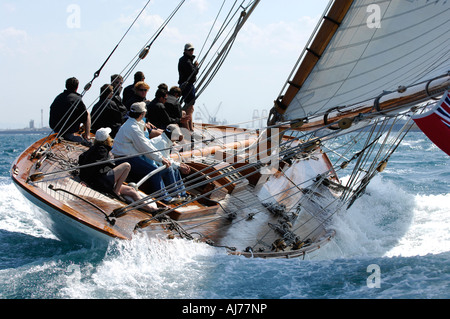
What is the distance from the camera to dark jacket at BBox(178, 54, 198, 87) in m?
9.35

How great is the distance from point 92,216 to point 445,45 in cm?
399

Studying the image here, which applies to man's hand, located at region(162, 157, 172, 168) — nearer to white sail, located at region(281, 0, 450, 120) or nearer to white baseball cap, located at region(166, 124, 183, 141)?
white baseball cap, located at region(166, 124, 183, 141)

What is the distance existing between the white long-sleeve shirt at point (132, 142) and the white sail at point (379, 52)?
5.99ft

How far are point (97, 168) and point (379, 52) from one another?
10.7ft

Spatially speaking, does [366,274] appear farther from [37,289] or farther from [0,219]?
[0,219]

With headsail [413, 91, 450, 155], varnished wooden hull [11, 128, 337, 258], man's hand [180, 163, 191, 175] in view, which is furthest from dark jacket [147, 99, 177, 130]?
A: headsail [413, 91, 450, 155]

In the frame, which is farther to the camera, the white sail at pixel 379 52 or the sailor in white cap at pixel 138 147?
the sailor in white cap at pixel 138 147

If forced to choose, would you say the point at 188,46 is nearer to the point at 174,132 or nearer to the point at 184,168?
the point at 174,132

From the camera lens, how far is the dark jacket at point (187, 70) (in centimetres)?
935

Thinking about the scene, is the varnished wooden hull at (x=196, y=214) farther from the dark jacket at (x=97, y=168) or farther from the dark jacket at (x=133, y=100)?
the dark jacket at (x=133, y=100)

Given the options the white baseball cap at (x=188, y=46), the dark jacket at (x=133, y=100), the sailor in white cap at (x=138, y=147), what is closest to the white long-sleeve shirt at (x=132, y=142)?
the sailor in white cap at (x=138, y=147)

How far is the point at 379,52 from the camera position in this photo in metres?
5.97

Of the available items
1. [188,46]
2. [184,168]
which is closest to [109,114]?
[184,168]

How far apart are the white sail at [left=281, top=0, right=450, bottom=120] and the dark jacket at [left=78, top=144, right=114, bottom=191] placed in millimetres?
2303
